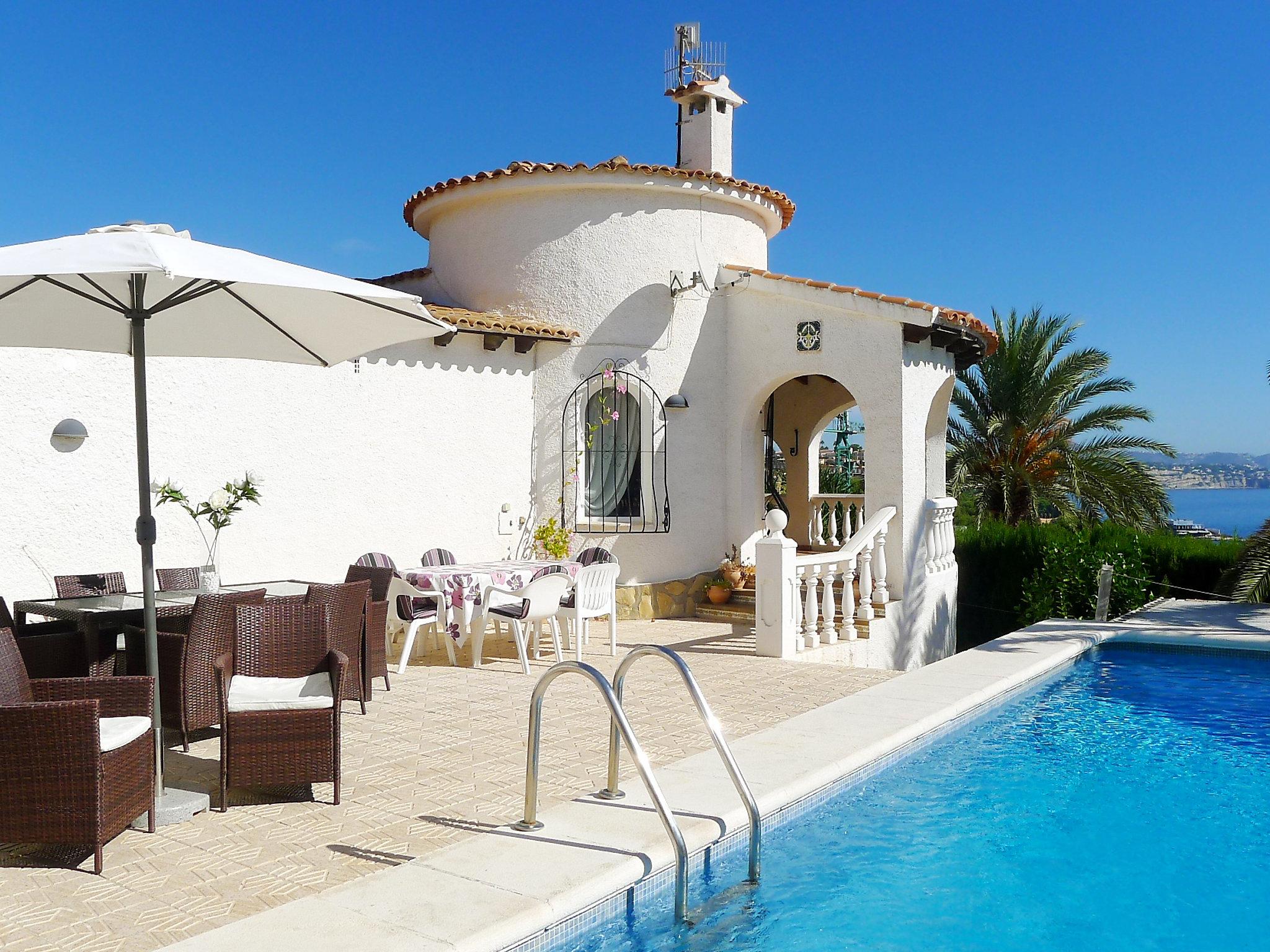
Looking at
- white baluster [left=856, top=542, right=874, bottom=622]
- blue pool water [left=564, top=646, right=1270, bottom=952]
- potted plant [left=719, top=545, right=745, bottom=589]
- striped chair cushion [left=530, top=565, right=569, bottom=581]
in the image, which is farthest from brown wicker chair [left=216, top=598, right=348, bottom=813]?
potted plant [left=719, top=545, right=745, bottom=589]

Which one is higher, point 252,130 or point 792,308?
point 252,130

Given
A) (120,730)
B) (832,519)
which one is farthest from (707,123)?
(120,730)

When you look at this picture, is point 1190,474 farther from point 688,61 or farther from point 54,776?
point 54,776

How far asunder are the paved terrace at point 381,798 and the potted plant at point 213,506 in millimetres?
1394

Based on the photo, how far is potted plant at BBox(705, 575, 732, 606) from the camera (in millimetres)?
13883

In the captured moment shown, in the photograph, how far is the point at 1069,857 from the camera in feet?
18.7

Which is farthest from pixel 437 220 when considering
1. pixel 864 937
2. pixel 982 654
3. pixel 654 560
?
pixel 864 937

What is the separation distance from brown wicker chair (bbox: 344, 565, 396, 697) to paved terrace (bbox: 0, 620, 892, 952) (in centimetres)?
31

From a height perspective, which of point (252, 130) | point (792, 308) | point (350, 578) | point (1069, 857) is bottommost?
point (1069, 857)

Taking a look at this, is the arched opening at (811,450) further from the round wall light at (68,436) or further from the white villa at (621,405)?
the round wall light at (68,436)

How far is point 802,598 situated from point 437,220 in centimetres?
733

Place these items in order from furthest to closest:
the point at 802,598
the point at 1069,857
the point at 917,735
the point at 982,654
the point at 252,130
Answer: the point at 252,130, the point at 802,598, the point at 982,654, the point at 917,735, the point at 1069,857

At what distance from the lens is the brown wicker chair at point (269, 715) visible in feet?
18.2

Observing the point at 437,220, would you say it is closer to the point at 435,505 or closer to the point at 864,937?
the point at 435,505
